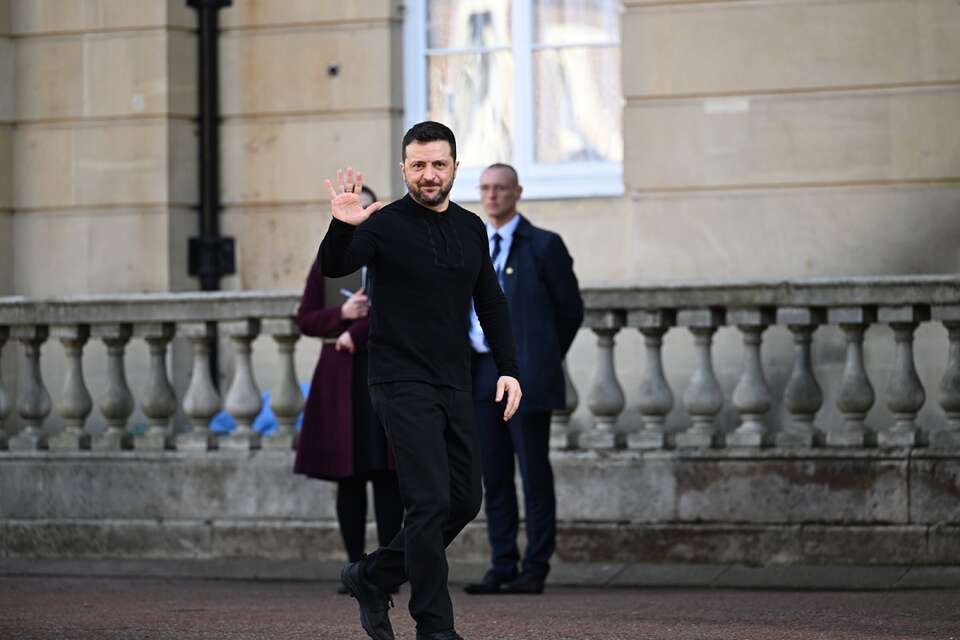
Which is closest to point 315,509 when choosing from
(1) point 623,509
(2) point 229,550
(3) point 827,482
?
(2) point 229,550

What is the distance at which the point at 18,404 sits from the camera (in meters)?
12.0

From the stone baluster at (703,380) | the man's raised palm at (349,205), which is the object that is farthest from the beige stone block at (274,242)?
the man's raised palm at (349,205)

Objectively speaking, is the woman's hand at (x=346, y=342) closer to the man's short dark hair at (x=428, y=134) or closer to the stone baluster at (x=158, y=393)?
the stone baluster at (x=158, y=393)

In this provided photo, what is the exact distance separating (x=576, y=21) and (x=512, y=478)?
414 centimetres

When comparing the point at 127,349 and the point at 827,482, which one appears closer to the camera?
the point at 827,482

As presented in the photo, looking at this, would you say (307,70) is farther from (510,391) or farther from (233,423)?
(510,391)

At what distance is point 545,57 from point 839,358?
2792 millimetres

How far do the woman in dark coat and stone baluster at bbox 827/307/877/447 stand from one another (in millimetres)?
2199

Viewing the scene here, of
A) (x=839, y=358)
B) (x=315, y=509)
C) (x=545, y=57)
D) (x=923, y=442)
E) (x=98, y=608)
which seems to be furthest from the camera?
(x=545, y=57)

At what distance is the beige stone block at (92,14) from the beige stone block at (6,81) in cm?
14

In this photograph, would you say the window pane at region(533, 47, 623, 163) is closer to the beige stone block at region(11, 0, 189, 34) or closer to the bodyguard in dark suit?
the beige stone block at region(11, 0, 189, 34)

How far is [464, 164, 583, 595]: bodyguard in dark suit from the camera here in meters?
10.1

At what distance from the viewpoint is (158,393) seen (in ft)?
38.4

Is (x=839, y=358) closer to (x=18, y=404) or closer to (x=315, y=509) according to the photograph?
(x=315, y=509)
